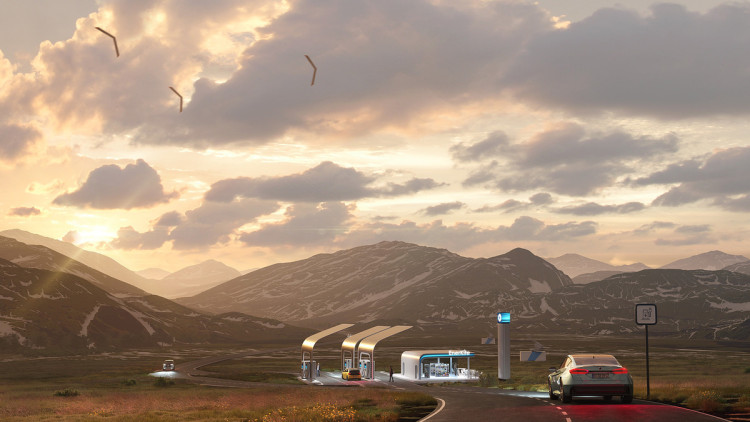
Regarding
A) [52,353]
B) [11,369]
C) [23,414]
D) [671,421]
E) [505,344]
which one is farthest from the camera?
[52,353]

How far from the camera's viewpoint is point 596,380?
96.1 feet

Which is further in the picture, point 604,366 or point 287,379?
point 287,379

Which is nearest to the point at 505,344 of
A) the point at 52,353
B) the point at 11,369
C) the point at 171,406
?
the point at 171,406

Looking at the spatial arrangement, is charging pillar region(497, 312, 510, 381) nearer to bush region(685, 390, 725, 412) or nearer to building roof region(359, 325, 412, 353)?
building roof region(359, 325, 412, 353)

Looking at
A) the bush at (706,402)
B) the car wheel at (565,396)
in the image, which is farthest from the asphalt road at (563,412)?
the bush at (706,402)

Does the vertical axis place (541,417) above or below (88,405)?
above

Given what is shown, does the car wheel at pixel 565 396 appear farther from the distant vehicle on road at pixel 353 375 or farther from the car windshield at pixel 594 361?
the distant vehicle on road at pixel 353 375

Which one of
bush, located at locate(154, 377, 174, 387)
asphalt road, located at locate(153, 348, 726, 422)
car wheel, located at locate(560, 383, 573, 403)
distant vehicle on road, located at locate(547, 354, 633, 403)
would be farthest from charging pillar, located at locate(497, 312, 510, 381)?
bush, located at locate(154, 377, 174, 387)

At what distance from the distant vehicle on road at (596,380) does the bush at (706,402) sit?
8.46 ft

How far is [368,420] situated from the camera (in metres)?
27.8

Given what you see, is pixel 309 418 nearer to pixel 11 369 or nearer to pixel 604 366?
pixel 604 366

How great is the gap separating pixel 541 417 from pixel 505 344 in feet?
133

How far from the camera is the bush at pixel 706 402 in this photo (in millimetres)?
28283

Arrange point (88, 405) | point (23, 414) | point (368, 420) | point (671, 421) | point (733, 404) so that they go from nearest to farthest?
1. point (671, 421)
2. point (368, 420)
3. point (733, 404)
4. point (23, 414)
5. point (88, 405)
